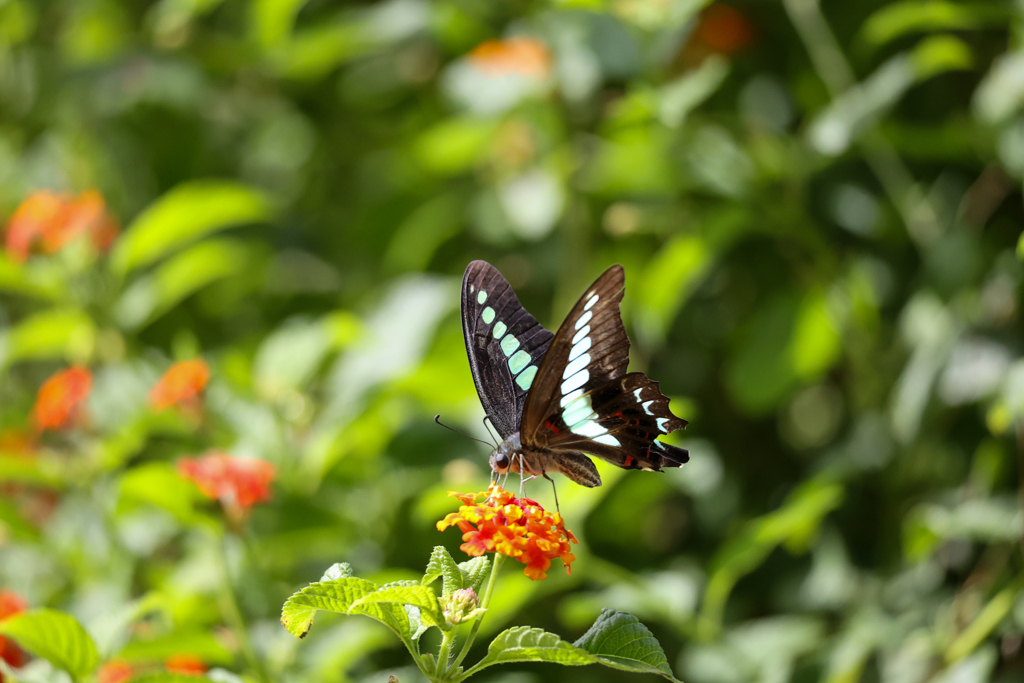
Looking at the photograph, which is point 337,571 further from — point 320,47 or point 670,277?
point 320,47

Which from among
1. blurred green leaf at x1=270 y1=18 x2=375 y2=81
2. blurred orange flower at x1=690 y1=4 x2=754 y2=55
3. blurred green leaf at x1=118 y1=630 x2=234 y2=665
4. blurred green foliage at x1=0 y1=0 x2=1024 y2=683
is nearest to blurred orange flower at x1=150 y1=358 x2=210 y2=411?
blurred green foliage at x1=0 y1=0 x2=1024 y2=683

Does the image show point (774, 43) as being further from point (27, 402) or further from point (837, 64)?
point (27, 402)

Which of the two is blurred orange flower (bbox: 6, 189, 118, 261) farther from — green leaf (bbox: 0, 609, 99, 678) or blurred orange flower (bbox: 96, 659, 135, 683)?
green leaf (bbox: 0, 609, 99, 678)

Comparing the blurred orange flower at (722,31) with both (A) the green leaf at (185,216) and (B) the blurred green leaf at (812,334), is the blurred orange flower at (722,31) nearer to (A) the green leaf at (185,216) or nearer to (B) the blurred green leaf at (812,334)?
(B) the blurred green leaf at (812,334)

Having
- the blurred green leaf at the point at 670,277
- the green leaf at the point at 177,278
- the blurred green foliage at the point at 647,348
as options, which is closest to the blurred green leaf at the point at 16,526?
the blurred green foliage at the point at 647,348

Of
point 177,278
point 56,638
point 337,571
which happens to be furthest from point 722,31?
point 56,638
